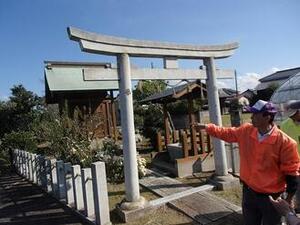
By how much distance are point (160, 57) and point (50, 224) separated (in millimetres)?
3913

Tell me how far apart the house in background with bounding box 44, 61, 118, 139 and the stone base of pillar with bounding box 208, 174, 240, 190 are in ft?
32.2

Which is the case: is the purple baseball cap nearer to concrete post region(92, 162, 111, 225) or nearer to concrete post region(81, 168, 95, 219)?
concrete post region(92, 162, 111, 225)

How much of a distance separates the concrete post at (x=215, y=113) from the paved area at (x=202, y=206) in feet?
2.82

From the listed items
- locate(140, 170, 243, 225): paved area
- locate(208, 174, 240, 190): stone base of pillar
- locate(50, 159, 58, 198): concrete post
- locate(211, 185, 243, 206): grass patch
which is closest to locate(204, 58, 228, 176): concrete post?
locate(208, 174, 240, 190): stone base of pillar

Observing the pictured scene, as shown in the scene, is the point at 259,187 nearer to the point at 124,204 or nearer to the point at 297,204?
the point at 297,204

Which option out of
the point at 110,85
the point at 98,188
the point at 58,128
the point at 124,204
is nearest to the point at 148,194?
the point at 124,204

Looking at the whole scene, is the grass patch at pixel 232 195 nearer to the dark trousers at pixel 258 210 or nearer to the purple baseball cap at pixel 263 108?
the dark trousers at pixel 258 210

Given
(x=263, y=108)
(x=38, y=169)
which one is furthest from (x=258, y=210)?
(x=38, y=169)

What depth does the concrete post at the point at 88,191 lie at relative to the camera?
254 inches

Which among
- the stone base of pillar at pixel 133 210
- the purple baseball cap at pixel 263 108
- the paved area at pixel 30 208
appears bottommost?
the paved area at pixel 30 208

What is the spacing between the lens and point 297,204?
191 inches

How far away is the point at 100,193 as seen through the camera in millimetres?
5996

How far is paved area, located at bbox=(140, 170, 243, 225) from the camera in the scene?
238 inches

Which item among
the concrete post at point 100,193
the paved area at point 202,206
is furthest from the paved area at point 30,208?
the paved area at point 202,206
